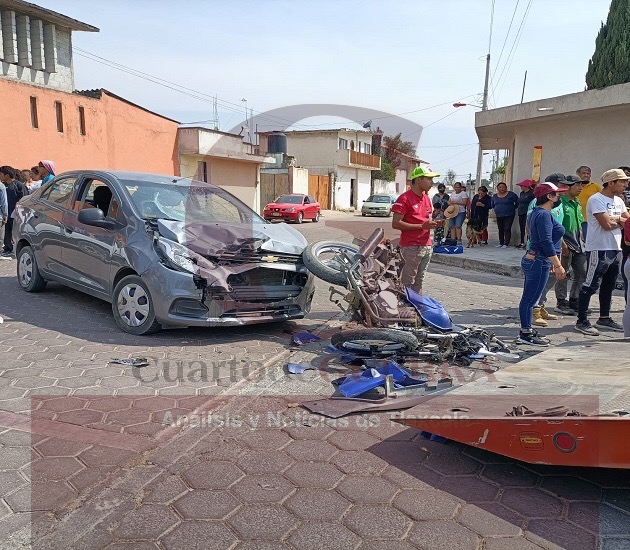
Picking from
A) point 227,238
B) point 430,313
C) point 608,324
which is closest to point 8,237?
point 227,238

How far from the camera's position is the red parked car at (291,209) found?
27031 mm

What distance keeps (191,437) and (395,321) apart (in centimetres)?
249

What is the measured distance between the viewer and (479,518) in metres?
2.66

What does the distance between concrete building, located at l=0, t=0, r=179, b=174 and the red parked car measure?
24.6 feet

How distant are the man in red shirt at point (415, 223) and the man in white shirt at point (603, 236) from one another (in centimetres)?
179

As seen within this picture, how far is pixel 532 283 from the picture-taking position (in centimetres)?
568

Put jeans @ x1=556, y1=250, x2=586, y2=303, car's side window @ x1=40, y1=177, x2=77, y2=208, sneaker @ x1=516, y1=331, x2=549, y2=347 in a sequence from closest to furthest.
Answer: sneaker @ x1=516, y1=331, x2=549, y2=347
car's side window @ x1=40, y1=177, x2=77, y2=208
jeans @ x1=556, y1=250, x2=586, y2=303

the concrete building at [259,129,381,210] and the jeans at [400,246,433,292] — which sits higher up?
the concrete building at [259,129,381,210]

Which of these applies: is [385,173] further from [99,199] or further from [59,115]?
[99,199]

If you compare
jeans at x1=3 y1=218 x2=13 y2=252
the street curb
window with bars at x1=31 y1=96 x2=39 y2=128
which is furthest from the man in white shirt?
window with bars at x1=31 y1=96 x2=39 y2=128

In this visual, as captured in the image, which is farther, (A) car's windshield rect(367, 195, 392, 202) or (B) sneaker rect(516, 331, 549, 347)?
(A) car's windshield rect(367, 195, 392, 202)

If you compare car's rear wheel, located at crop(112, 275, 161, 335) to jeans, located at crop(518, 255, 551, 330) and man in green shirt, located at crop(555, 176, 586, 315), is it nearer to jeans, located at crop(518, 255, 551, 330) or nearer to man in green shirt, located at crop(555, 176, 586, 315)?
jeans, located at crop(518, 255, 551, 330)

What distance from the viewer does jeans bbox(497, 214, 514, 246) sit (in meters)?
14.1

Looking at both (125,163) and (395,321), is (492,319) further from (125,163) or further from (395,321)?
(125,163)
